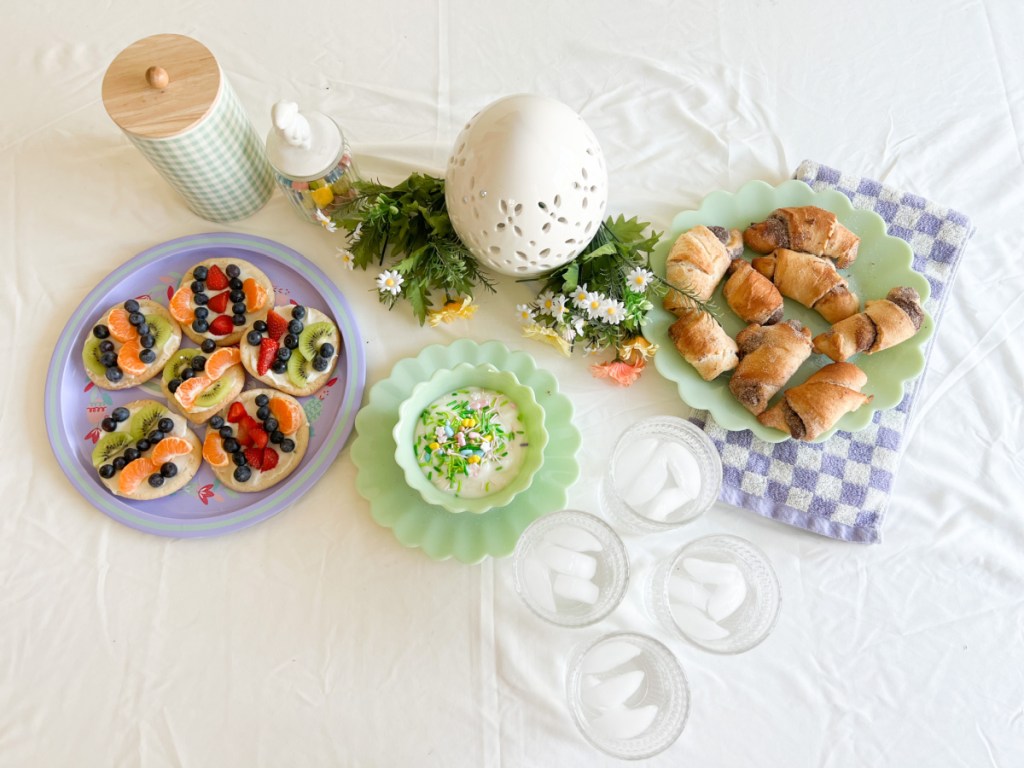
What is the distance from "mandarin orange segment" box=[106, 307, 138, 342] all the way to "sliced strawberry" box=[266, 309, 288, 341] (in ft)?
0.67

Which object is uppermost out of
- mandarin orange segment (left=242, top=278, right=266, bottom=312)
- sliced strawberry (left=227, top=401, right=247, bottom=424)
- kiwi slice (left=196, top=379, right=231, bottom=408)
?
mandarin orange segment (left=242, top=278, right=266, bottom=312)

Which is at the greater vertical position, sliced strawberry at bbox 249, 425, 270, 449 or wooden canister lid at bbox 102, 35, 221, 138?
wooden canister lid at bbox 102, 35, 221, 138

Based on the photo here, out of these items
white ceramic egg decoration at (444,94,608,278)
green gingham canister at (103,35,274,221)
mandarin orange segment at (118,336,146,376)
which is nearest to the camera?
white ceramic egg decoration at (444,94,608,278)

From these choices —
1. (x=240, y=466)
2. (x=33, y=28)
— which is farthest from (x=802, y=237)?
(x=33, y=28)

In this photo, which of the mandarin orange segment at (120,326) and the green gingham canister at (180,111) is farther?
the mandarin orange segment at (120,326)

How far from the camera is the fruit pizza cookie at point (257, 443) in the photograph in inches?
39.4

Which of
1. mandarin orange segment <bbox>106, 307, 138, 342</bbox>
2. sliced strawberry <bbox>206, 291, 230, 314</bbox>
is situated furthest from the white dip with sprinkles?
mandarin orange segment <bbox>106, 307, 138, 342</bbox>

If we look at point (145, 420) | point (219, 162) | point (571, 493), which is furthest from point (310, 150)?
point (571, 493)

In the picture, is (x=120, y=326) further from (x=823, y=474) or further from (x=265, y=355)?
(x=823, y=474)

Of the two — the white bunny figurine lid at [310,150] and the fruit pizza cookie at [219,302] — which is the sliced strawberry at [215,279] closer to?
the fruit pizza cookie at [219,302]

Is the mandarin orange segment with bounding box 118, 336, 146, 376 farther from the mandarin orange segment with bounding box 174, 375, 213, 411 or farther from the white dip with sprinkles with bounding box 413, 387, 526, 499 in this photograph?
the white dip with sprinkles with bounding box 413, 387, 526, 499

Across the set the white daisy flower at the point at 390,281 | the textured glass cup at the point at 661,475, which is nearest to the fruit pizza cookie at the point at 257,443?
the white daisy flower at the point at 390,281

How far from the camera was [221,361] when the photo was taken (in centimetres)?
102

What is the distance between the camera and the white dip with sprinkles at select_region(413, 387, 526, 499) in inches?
37.1
